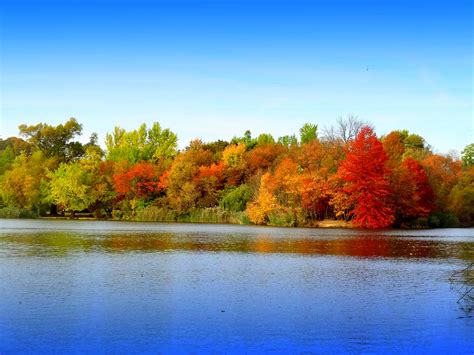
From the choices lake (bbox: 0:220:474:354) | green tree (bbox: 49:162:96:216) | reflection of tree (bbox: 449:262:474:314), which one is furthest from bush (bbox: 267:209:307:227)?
reflection of tree (bbox: 449:262:474:314)

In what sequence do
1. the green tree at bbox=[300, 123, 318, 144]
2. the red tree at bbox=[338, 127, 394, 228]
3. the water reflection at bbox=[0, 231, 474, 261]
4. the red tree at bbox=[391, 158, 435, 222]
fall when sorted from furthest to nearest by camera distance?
the green tree at bbox=[300, 123, 318, 144], the red tree at bbox=[391, 158, 435, 222], the red tree at bbox=[338, 127, 394, 228], the water reflection at bbox=[0, 231, 474, 261]

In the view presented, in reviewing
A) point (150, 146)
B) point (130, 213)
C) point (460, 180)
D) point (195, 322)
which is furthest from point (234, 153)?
point (195, 322)

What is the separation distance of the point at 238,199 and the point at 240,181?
721cm

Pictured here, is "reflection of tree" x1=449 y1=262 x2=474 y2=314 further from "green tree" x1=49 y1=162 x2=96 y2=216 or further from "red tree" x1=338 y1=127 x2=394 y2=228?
"green tree" x1=49 y1=162 x2=96 y2=216

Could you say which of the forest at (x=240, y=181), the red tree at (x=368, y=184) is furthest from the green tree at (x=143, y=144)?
the red tree at (x=368, y=184)

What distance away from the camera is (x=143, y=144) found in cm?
8781

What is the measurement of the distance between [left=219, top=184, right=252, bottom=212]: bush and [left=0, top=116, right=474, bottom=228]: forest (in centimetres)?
12

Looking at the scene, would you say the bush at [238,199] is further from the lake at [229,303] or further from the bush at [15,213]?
the lake at [229,303]

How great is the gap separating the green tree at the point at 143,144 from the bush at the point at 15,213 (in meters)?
14.4

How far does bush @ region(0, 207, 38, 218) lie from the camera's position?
69581mm

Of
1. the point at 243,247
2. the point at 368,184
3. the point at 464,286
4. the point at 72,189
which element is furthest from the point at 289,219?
the point at 464,286

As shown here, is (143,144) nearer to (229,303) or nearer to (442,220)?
(442,220)

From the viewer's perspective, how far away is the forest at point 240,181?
54.1m

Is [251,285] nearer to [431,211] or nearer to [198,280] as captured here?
[198,280]
